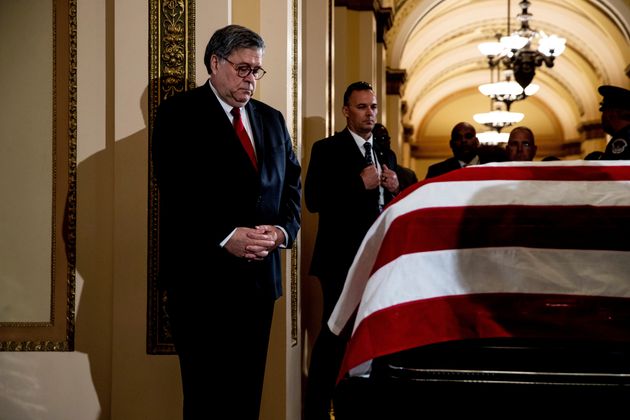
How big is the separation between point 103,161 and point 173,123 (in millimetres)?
975

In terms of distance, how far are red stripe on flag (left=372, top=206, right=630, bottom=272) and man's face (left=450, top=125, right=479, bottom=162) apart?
10.6 ft

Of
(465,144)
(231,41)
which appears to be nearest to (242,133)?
(231,41)

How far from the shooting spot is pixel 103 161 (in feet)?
12.5

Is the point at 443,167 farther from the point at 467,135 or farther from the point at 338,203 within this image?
the point at 338,203

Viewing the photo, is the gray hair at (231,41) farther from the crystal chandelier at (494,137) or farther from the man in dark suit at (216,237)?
the crystal chandelier at (494,137)

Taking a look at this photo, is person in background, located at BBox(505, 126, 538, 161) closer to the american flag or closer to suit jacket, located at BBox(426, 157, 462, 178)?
suit jacket, located at BBox(426, 157, 462, 178)

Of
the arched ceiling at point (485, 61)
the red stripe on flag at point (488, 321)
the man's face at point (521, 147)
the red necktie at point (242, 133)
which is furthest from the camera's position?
the arched ceiling at point (485, 61)

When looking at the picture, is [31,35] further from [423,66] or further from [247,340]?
[423,66]

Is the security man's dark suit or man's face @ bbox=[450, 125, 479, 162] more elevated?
man's face @ bbox=[450, 125, 479, 162]

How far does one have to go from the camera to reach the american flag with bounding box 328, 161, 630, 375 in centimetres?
218

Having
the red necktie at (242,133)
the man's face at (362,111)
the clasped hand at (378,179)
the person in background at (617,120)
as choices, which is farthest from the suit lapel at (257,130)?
the person in background at (617,120)

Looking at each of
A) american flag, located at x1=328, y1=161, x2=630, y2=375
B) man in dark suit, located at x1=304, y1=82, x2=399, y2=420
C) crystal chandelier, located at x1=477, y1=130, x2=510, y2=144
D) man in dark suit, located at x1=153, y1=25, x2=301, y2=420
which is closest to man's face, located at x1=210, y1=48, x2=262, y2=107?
man in dark suit, located at x1=153, y1=25, x2=301, y2=420

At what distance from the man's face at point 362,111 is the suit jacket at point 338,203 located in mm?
87

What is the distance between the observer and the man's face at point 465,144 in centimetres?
552
